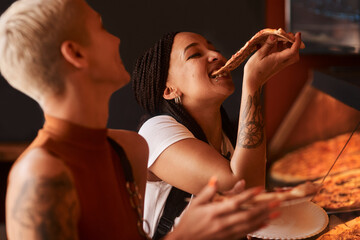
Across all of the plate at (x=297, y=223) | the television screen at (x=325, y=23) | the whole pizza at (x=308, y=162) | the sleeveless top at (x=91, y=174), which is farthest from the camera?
the television screen at (x=325, y=23)

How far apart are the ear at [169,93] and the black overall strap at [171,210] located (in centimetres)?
36

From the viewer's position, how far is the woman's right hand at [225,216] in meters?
0.89

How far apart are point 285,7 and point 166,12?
4.08ft

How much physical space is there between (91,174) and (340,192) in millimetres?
1278

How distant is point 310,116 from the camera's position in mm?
3457

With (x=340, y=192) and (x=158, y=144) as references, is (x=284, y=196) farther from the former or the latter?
(x=340, y=192)

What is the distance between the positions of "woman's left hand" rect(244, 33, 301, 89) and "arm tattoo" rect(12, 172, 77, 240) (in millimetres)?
795

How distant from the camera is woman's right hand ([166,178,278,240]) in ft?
2.91

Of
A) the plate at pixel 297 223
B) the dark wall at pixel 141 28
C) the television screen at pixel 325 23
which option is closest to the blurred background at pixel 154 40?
the dark wall at pixel 141 28

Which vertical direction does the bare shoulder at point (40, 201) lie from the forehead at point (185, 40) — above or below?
above

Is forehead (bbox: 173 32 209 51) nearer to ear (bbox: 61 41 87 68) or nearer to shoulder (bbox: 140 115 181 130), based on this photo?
shoulder (bbox: 140 115 181 130)

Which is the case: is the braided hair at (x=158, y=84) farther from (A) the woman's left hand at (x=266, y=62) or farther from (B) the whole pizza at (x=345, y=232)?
(B) the whole pizza at (x=345, y=232)

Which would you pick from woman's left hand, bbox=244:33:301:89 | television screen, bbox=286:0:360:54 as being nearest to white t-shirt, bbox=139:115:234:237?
woman's left hand, bbox=244:33:301:89

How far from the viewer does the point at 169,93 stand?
1.74 meters
